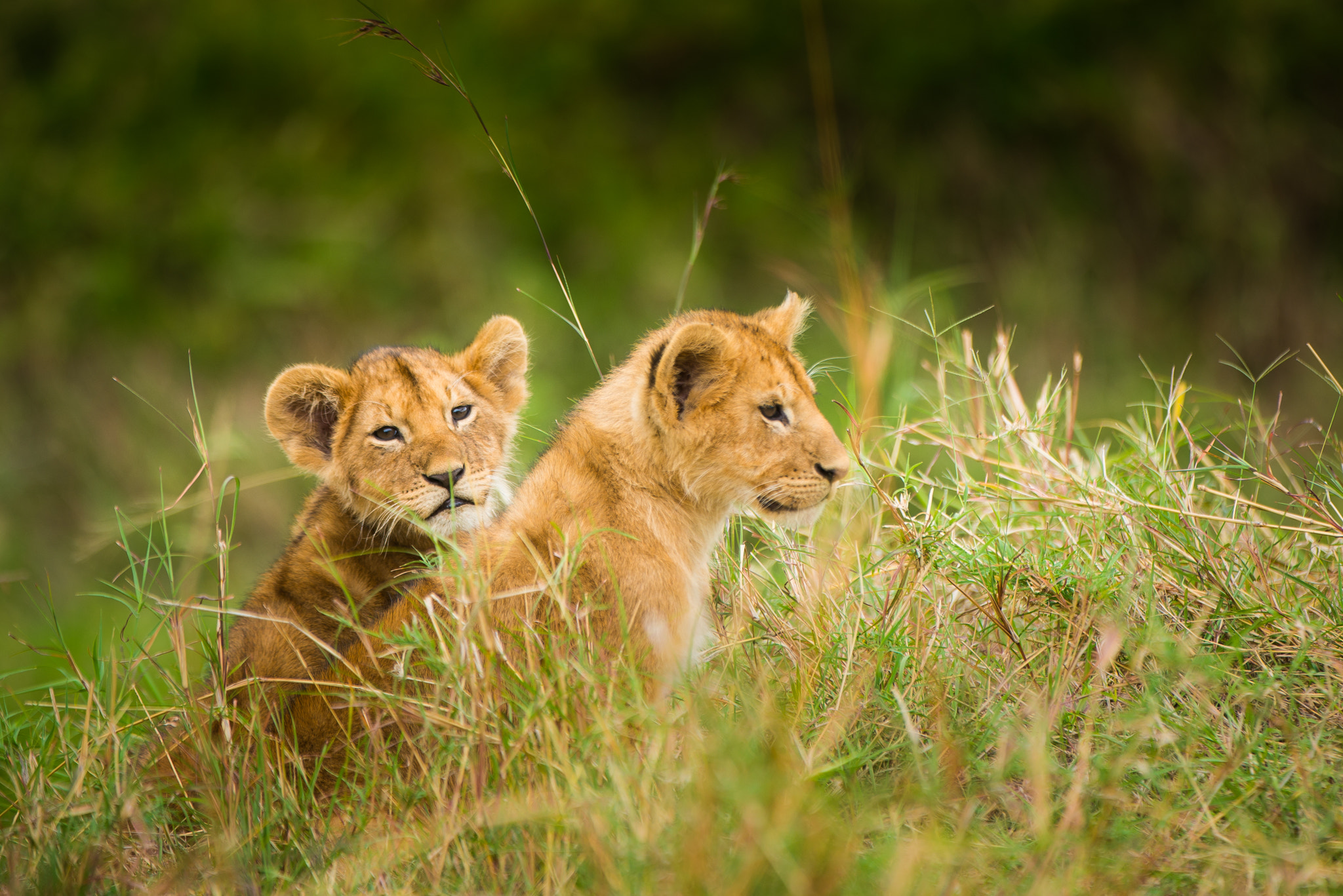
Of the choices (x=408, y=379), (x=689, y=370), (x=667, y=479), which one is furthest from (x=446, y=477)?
(x=689, y=370)

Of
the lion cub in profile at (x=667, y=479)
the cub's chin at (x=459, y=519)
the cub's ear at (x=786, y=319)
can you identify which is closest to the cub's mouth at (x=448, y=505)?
the cub's chin at (x=459, y=519)

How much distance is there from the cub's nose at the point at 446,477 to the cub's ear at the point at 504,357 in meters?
0.76

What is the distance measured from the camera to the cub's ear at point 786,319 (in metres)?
4.75

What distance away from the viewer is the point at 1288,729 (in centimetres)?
295

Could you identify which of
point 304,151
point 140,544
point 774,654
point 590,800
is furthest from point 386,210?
point 590,800

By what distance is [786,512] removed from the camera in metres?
4.32

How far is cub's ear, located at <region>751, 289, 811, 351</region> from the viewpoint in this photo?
15.6 feet

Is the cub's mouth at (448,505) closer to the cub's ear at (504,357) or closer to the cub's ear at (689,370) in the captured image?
the cub's ear at (504,357)

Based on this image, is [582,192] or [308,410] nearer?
[308,410]

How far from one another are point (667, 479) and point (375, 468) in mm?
1340

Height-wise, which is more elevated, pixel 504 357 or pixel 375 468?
pixel 504 357

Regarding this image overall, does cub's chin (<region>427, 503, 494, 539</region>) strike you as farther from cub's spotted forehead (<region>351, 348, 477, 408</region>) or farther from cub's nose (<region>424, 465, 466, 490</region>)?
cub's spotted forehead (<region>351, 348, 477, 408</region>)

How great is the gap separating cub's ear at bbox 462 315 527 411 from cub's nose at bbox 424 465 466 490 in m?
0.76

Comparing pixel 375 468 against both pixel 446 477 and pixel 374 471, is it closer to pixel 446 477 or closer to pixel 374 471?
pixel 374 471
